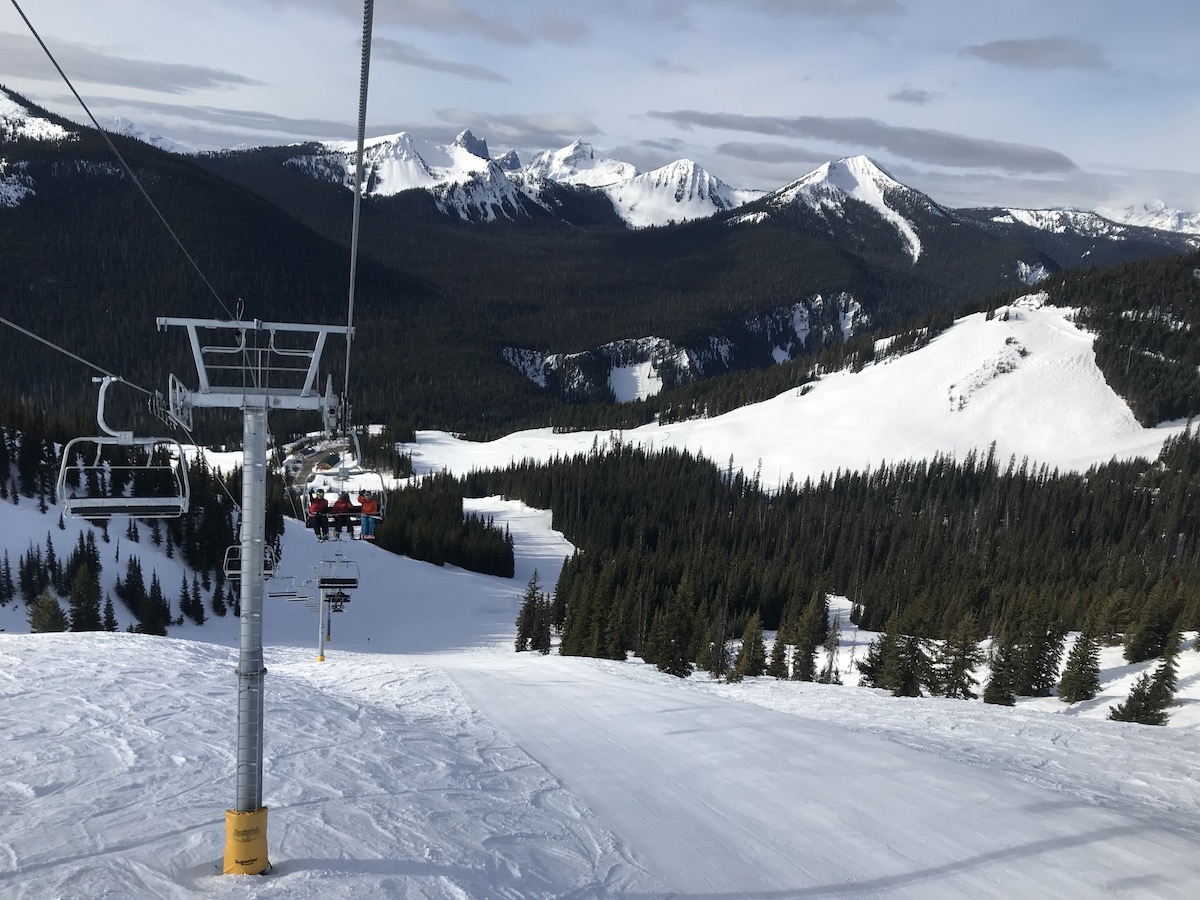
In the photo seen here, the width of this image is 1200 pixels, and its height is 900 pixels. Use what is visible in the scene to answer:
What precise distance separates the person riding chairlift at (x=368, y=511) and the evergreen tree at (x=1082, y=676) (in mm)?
39550

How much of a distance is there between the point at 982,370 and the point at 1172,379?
32521mm

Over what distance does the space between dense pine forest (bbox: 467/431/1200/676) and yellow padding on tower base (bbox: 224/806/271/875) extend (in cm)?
4338

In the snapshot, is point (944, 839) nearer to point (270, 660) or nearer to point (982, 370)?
point (270, 660)

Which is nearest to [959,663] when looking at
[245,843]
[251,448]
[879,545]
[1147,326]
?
[245,843]

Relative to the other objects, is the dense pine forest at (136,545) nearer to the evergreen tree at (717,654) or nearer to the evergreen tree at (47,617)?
the evergreen tree at (47,617)

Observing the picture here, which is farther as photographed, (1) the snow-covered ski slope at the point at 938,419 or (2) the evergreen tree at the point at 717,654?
(1) the snow-covered ski slope at the point at 938,419

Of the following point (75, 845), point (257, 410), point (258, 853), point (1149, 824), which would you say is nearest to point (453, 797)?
point (258, 853)

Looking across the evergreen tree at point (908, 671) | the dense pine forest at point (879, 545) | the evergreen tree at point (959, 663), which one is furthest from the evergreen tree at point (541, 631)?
the evergreen tree at point (959, 663)

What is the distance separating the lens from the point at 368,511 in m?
17.9

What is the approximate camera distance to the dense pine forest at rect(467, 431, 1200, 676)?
190 feet

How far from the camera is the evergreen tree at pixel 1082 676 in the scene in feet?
136

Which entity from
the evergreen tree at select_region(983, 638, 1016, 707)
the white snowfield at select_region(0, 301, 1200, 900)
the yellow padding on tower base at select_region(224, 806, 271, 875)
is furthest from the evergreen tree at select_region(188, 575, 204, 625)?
the yellow padding on tower base at select_region(224, 806, 271, 875)

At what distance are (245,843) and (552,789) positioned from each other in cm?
641

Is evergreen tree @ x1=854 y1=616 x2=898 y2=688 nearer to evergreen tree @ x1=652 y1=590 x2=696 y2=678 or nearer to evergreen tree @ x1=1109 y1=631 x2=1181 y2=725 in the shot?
evergreen tree @ x1=652 y1=590 x2=696 y2=678
